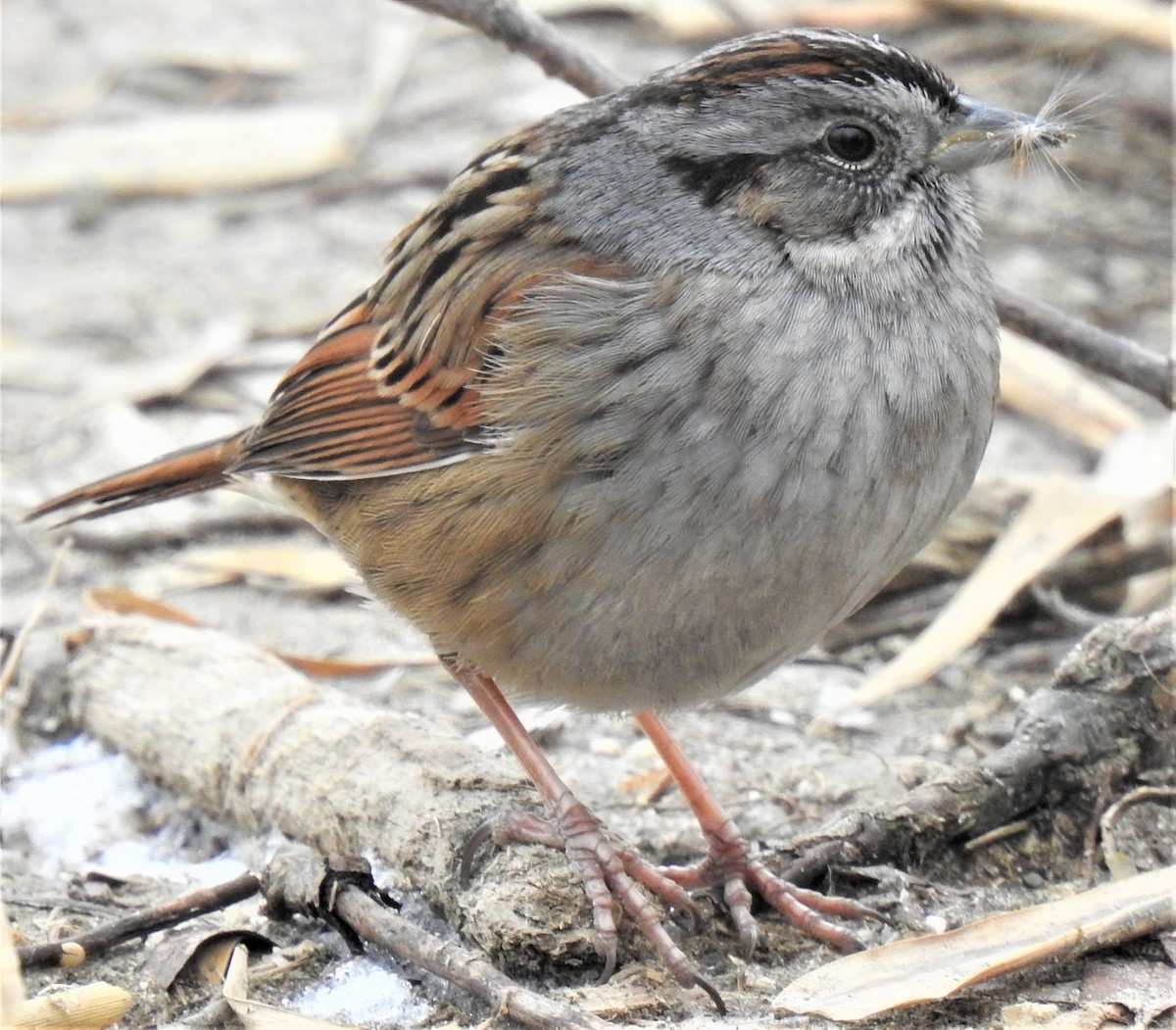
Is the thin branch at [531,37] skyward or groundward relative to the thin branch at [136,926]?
skyward

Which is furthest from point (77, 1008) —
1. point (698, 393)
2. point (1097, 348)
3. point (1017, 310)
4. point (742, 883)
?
point (1097, 348)

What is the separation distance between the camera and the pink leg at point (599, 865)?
3.17m

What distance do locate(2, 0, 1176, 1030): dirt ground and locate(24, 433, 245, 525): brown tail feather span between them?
14.1 inches

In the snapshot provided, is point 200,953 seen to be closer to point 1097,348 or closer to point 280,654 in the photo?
point 280,654

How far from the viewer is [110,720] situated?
4.07m

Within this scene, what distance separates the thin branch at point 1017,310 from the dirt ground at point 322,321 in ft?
0.97

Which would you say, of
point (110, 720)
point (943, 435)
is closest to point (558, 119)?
point (943, 435)

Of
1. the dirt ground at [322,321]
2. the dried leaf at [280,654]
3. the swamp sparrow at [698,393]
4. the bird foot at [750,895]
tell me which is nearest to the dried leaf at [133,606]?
the dried leaf at [280,654]

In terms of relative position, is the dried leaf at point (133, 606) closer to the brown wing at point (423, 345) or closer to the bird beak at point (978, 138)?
the brown wing at point (423, 345)

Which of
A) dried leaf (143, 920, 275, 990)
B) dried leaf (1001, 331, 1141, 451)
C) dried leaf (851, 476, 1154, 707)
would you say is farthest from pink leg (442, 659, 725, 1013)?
dried leaf (1001, 331, 1141, 451)

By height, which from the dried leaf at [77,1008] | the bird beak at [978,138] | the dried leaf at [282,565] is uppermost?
the bird beak at [978,138]

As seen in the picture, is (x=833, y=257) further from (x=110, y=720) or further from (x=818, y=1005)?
(x=110, y=720)

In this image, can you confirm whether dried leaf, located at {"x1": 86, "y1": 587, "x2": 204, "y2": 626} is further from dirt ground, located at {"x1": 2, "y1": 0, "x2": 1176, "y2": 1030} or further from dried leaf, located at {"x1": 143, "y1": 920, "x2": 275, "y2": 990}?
dried leaf, located at {"x1": 143, "y1": 920, "x2": 275, "y2": 990}

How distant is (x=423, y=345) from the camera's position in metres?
3.71
